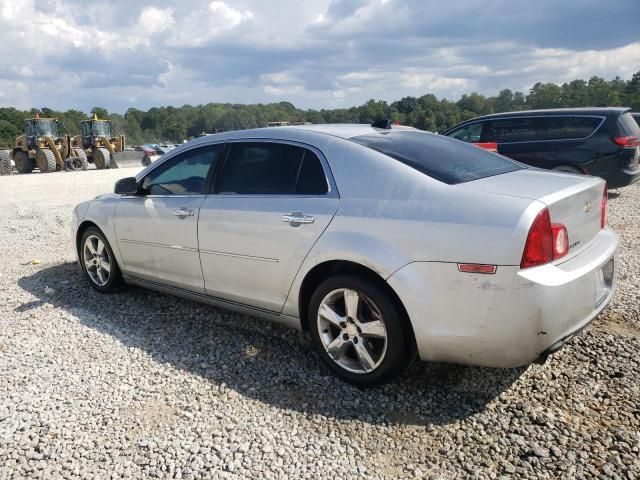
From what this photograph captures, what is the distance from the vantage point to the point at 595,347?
346 cm

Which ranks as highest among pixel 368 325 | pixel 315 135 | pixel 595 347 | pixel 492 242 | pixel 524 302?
pixel 315 135

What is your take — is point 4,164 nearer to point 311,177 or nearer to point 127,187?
point 127,187

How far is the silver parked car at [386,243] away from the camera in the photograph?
2.55 metres

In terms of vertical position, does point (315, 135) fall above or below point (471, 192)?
above

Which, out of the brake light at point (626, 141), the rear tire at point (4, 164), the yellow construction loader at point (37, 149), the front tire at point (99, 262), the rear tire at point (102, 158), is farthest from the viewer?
the rear tire at point (102, 158)

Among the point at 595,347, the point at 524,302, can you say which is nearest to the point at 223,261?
the point at 524,302

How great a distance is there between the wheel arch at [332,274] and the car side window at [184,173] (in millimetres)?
1283

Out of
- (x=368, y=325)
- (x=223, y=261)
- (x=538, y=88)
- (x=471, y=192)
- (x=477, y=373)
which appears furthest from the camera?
(x=538, y=88)

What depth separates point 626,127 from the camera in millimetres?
8766

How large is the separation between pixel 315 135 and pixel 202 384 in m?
1.81

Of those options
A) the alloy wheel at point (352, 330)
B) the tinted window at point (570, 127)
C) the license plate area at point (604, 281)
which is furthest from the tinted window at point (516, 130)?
the alloy wheel at point (352, 330)

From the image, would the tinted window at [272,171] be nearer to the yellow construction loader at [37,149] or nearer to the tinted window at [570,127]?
the tinted window at [570,127]

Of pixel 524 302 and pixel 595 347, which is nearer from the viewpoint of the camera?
pixel 524 302

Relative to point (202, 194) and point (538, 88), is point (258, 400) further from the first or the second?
point (538, 88)
